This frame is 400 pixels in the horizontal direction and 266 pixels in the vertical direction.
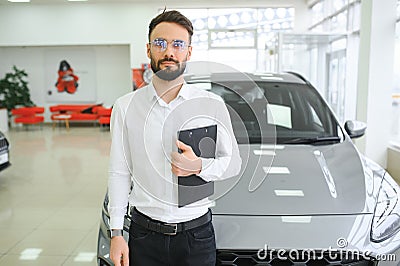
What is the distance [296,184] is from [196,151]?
2.57 ft

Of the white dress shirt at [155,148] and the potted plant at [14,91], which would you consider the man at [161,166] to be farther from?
the potted plant at [14,91]

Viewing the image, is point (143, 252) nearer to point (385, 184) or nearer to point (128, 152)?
point (128, 152)

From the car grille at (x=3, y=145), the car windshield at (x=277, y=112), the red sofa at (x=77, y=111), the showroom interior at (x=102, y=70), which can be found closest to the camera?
the car windshield at (x=277, y=112)

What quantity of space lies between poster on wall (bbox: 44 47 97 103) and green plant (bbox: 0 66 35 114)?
0.98 m

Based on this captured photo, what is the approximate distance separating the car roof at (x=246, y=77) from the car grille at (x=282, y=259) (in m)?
1.37

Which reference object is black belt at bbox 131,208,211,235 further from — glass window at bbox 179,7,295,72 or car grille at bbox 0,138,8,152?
glass window at bbox 179,7,295,72

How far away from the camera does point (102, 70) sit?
13.0 metres

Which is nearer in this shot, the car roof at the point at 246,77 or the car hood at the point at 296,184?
the car hood at the point at 296,184

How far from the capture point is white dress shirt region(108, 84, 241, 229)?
1.34m

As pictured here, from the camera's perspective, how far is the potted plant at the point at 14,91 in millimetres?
12172

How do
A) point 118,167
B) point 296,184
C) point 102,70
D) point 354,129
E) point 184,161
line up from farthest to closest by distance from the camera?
point 102,70 → point 354,129 → point 296,184 → point 118,167 → point 184,161

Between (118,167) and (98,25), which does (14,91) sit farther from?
(118,167)

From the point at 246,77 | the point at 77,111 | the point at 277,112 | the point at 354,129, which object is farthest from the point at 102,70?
the point at 354,129

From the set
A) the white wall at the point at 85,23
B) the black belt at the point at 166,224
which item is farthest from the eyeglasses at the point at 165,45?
the white wall at the point at 85,23
